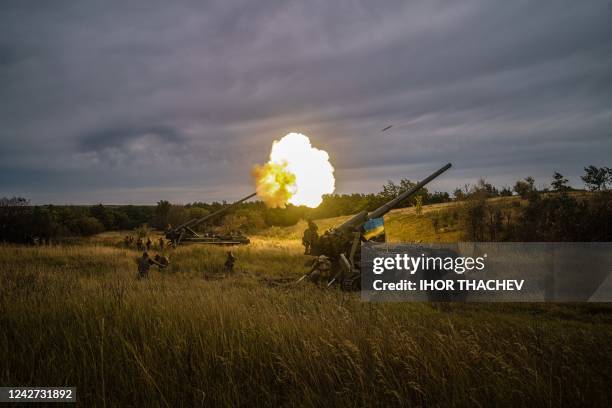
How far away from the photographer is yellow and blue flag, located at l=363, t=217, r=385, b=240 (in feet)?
43.7

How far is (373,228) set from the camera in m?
13.6

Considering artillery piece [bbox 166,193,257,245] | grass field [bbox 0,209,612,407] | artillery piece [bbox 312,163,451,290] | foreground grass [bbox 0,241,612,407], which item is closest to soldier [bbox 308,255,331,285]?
artillery piece [bbox 312,163,451,290]

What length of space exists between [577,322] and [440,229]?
2052cm

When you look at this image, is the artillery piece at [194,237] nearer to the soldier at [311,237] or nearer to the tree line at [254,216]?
the tree line at [254,216]

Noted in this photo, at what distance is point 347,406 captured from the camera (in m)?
3.53

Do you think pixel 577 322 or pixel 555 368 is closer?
pixel 555 368

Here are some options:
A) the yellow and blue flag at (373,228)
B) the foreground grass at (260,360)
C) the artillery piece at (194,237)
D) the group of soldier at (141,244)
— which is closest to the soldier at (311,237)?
the yellow and blue flag at (373,228)

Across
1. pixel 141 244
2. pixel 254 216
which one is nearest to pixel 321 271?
pixel 141 244

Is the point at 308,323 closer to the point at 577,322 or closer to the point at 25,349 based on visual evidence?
the point at 25,349

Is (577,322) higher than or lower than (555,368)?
lower

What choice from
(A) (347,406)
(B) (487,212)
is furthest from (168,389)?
(B) (487,212)

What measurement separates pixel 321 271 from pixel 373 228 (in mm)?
2467

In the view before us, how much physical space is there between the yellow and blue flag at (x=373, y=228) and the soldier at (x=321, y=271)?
163 centimetres

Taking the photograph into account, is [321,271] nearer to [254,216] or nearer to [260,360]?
[260,360]
